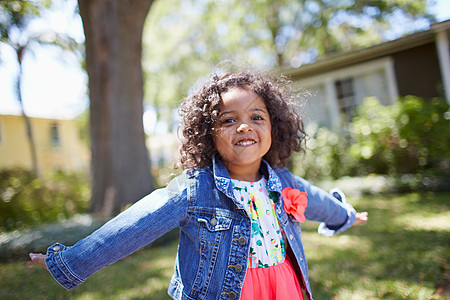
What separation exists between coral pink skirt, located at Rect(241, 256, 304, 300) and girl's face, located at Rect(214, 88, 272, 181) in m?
0.50

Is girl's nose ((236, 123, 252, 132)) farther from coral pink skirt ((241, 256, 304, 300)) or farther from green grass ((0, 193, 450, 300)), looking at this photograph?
green grass ((0, 193, 450, 300))

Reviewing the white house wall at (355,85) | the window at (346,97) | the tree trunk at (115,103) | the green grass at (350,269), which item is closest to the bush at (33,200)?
the tree trunk at (115,103)

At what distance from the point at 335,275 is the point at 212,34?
1882 cm

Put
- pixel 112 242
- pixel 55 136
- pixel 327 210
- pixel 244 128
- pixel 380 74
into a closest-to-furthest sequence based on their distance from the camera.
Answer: pixel 112 242
pixel 244 128
pixel 327 210
pixel 380 74
pixel 55 136

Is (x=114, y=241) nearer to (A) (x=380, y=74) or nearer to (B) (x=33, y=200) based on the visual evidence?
(B) (x=33, y=200)

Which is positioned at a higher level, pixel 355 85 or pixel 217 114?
pixel 355 85

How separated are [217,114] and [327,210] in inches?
36.6

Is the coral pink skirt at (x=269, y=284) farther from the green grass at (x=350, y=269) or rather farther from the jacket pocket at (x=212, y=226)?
the green grass at (x=350, y=269)

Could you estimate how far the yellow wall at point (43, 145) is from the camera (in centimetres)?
2128

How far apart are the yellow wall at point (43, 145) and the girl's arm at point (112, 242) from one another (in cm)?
2030

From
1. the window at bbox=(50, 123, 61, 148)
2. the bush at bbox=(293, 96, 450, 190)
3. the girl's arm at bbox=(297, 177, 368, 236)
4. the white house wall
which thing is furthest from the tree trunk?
the window at bbox=(50, 123, 61, 148)

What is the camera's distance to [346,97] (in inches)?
416

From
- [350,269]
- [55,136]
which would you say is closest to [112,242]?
[350,269]

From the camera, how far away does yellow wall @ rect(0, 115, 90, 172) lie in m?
21.3
